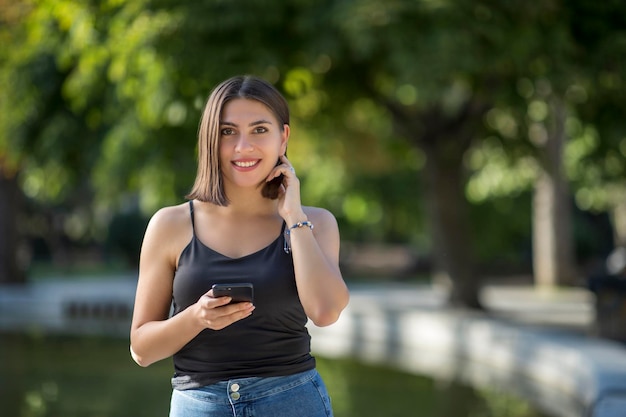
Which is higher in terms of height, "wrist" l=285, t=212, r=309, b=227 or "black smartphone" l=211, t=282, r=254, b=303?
"wrist" l=285, t=212, r=309, b=227

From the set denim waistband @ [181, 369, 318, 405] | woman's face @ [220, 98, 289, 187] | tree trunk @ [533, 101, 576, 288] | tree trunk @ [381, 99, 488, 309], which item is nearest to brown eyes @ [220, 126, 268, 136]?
woman's face @ [220, 98, 289, 187]

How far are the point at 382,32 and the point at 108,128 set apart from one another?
5.96 metres

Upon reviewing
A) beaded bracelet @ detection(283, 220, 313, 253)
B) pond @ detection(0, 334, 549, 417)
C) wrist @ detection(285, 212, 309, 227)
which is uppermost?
wrist @ detection(285, 212, 309, 227)

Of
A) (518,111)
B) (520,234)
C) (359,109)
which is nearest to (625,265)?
(518,111)

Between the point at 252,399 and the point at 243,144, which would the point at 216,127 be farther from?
the point at 252,399

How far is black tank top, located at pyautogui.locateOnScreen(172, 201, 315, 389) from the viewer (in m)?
2.98

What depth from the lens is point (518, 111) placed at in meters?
14.6

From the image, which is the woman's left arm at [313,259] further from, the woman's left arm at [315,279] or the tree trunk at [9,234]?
the tree trunk at [9,234]

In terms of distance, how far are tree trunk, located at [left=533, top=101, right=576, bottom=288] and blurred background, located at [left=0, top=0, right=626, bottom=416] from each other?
5 cm

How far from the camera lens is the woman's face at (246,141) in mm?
3094

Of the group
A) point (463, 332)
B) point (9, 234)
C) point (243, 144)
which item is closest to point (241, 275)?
point (243, 144)

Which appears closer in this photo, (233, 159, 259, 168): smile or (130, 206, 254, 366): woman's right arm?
(130, 206, 254, 366): woman's right arm

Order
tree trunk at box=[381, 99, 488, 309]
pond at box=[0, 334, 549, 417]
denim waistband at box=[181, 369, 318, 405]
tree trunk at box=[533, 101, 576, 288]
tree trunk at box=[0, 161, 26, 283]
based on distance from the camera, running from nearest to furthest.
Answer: denim waistband at box=[181, 369, 318, 405] → pond at box=[0, 334, 549, 417] → tree trunk at box=[381, 99, 488, 309] → tree trunk at box=[533, 101, 576, 288] → tree trunk at box=[0, 161, 26, 283]

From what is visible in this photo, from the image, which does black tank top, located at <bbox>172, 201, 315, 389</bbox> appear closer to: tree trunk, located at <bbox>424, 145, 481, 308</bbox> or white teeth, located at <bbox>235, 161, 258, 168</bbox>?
white teeth, located at <bbox>235, 161, 258, 168</bbox>
